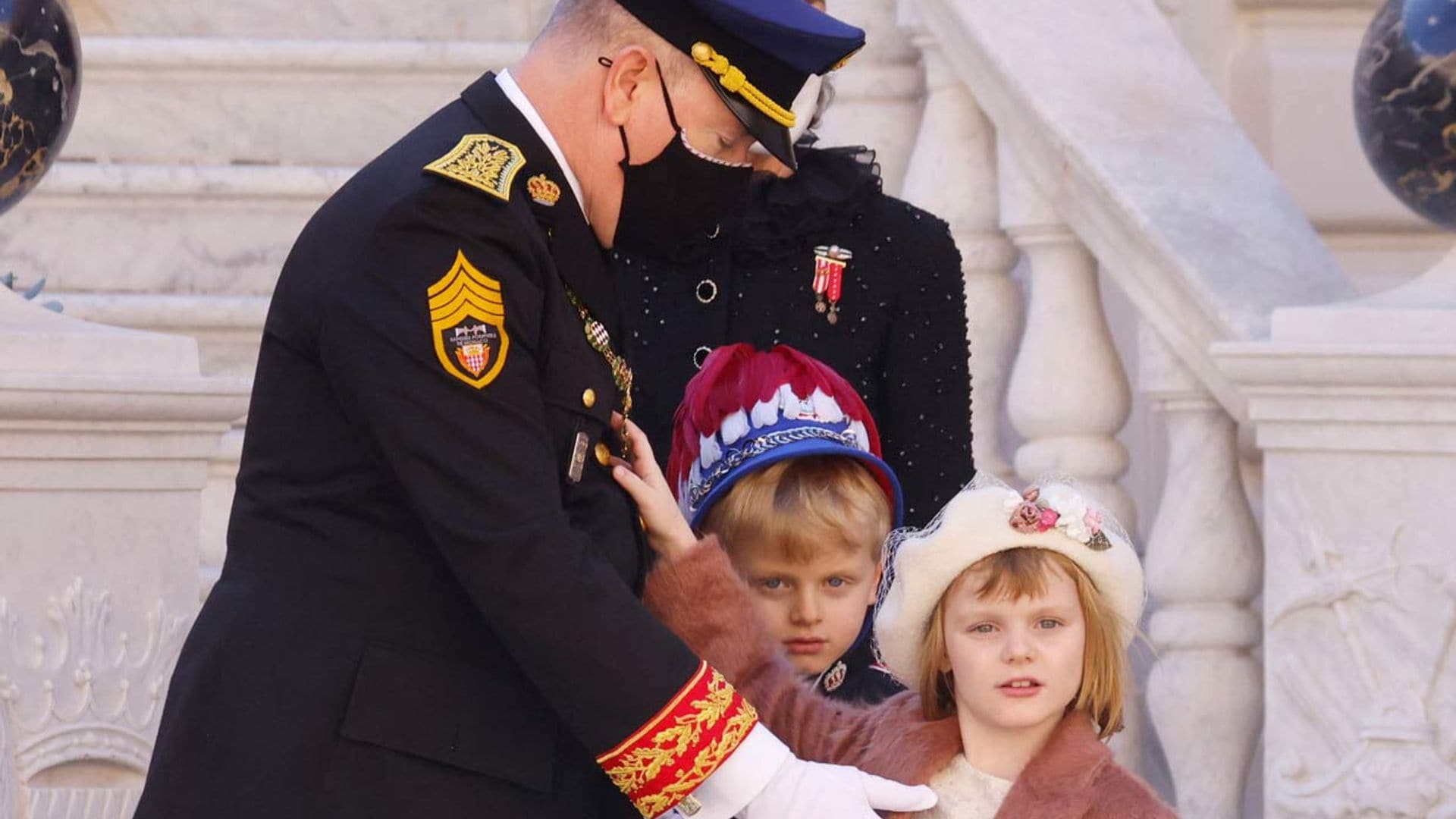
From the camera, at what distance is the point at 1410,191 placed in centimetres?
385

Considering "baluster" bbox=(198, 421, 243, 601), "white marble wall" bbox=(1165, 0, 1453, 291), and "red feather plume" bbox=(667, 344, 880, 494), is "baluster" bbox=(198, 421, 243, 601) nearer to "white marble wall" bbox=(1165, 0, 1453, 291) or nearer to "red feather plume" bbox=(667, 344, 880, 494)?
"red feather plume" bbox=(667, 344, 880, 494)

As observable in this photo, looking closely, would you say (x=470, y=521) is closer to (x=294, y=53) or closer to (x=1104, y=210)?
(x=1104, y=210)

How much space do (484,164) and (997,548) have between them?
767 millimetres

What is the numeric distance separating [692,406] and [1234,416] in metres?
1.08

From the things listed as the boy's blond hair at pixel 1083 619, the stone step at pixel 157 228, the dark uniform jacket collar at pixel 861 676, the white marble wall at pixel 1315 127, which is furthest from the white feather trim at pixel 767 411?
the white marble wall at pixel 1315 127

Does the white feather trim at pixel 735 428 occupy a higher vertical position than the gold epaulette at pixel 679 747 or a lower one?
lower

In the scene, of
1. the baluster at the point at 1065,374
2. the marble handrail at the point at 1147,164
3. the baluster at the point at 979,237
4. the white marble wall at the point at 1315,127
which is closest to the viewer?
the marble handrail at the point at 1147,164

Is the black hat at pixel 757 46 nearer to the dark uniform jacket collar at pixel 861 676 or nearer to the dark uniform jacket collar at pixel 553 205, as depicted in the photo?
the dark uniform jacket collar at pixel 553 205

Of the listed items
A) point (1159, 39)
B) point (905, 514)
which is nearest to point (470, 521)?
point (905, 514)

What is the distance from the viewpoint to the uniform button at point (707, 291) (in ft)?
11.8

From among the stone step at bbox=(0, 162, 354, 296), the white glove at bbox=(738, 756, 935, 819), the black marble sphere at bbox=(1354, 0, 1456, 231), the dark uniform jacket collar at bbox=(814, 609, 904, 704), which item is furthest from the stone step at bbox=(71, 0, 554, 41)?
the white glove at bbox=(738, 756, 935, 819)

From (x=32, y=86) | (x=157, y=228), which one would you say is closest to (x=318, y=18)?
(x=157, y=228)

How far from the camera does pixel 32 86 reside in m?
3.72

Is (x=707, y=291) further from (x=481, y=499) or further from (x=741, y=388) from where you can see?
(x=481, y=499)
